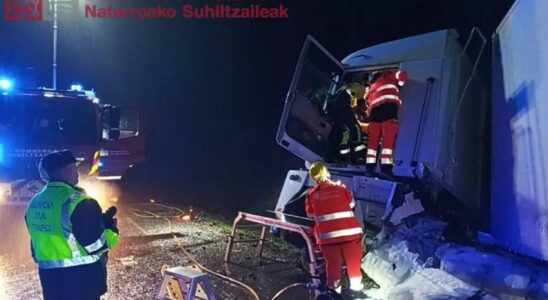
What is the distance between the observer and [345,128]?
7.05 meters

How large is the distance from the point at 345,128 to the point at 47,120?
4.92 metres

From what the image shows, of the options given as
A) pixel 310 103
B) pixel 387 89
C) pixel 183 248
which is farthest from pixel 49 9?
pixel 387 89

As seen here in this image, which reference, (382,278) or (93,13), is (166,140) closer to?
(93,13)

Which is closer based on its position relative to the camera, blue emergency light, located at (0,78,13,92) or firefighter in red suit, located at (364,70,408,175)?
firefighter in red suit, located at (364,70,408,175)

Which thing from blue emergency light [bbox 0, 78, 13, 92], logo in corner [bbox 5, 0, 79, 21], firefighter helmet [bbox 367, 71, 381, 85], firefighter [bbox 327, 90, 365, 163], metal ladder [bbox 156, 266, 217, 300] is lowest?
metal ladder [bbox 156, 266, 217, 300]

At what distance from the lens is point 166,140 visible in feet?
92.7

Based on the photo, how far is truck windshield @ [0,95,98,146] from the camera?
8070mm

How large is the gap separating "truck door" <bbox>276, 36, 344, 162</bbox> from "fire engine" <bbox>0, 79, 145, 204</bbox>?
375 centimetres

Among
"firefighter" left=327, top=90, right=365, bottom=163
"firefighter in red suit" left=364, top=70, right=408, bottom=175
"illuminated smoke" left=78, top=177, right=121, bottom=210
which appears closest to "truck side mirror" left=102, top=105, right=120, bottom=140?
"illuminated smoke" left=78, top=177, right=121, bottom=210

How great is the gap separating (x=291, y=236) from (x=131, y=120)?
17.3 ft

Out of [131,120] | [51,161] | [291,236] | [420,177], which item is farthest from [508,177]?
[131,120]

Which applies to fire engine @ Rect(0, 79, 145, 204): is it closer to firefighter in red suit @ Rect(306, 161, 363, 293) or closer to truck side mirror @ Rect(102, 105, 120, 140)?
truck side mirror @ Rect(102, 105, 120, 140)

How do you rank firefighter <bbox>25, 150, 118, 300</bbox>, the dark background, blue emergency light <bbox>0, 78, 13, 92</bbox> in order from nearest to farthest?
firefighter <bbox>25, 150, 118, 300</bbox> < blue emergency light <bbox>0, 78, 13, 92</bbox> < the dark background

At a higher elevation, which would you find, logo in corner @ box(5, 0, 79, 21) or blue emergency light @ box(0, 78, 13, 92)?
logo in corner @ box(5, 0, 79, 21)
